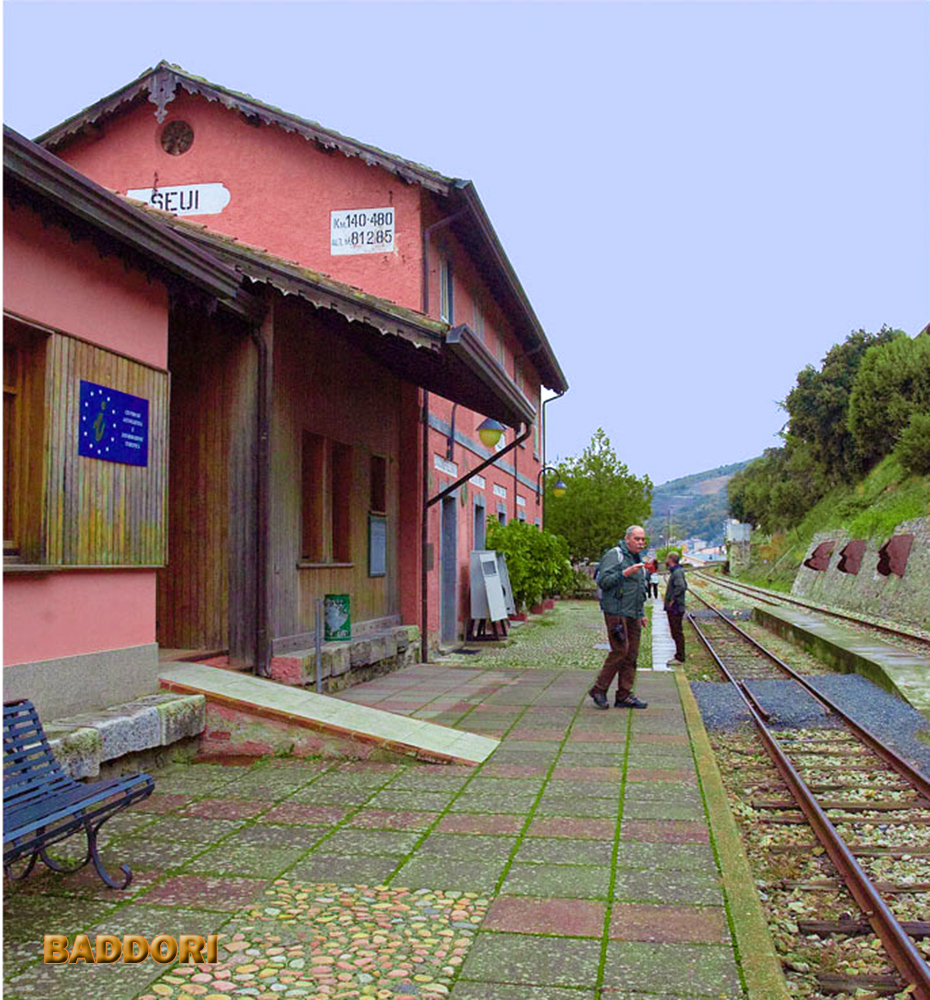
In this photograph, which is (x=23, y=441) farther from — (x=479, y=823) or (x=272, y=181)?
(x=272, y=181)

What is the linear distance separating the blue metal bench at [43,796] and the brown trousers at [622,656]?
18.1ft

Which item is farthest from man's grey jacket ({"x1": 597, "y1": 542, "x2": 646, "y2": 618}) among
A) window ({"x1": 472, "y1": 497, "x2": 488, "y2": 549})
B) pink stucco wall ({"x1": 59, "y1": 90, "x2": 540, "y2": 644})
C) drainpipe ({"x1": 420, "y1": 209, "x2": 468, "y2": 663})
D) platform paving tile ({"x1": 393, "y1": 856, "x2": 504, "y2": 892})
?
window ({"x1": 472, "y1": 497, "x2": 488, "y2": 549})

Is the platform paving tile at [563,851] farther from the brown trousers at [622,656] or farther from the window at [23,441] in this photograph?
the brown trousers at [622,656]

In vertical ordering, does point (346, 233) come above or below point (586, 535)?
above

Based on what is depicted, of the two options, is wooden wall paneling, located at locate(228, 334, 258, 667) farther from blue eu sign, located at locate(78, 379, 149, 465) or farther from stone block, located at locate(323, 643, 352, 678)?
blue eu sign, located at locate(78, 379, 149, 465)

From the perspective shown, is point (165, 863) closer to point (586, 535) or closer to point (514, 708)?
point (514, 708)

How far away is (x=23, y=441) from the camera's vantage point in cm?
594

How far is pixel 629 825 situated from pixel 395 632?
728 cm

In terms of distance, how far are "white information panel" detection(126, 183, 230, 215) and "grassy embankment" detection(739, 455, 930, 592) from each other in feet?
67.6

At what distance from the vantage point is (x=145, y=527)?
6910 mm

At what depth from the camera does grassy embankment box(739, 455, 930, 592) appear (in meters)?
30.2

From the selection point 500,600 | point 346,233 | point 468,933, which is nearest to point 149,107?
point 346,233

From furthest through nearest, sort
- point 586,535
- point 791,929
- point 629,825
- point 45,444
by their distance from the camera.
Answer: point 586,535, point 45,444, point 629,825, point 791,929

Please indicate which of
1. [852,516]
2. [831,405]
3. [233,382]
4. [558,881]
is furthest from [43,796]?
[831,405]
